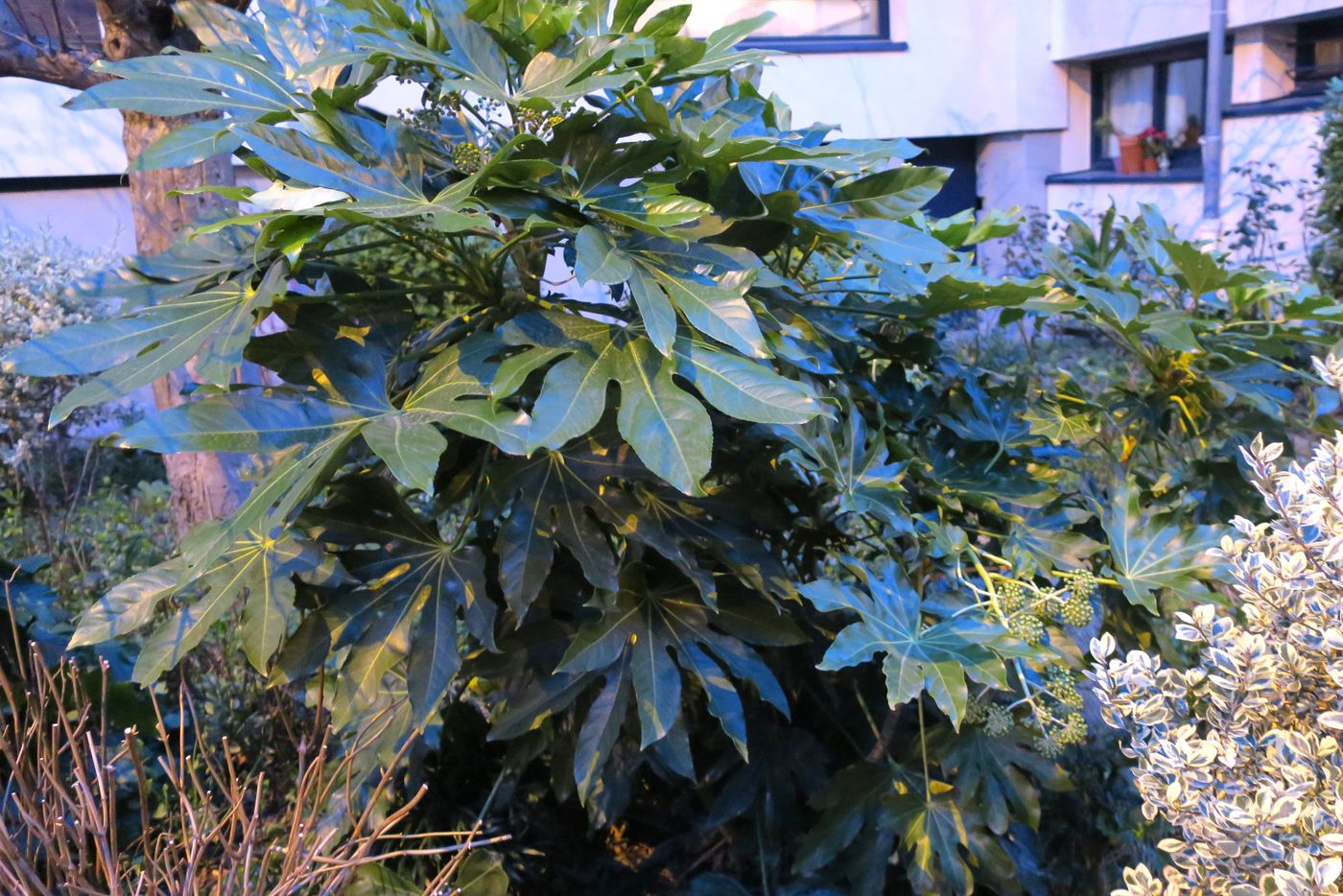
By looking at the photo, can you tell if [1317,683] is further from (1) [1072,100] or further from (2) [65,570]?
(1) [1072,100]

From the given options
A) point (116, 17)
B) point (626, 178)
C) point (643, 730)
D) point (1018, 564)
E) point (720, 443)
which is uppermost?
point (116, 17)

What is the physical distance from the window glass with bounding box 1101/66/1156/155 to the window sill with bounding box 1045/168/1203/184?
1.26ft

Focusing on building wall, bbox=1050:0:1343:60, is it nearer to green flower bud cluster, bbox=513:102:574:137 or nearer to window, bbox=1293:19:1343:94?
window, bbox=1293:19:1343:94

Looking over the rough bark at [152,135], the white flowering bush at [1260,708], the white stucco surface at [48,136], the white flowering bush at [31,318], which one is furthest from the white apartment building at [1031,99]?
the white flowering bush at [1260,708]

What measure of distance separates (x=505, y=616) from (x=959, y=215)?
1296mm

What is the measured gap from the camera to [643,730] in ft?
5.42

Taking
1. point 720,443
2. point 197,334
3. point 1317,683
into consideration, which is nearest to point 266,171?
point 197,334

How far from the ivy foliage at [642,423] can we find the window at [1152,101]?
273 inches

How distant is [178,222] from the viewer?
10.5 feet

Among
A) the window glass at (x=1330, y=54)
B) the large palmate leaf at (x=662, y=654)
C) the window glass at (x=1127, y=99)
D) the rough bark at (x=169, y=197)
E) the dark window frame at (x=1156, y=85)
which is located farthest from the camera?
the window glass at (x=1127, y=99)

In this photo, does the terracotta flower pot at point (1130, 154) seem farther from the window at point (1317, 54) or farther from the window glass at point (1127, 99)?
the window at point (1317, 54)

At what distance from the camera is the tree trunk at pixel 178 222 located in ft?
10.2

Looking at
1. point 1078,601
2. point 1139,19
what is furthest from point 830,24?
point 1078,601

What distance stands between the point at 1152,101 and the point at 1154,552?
7.99 meters
